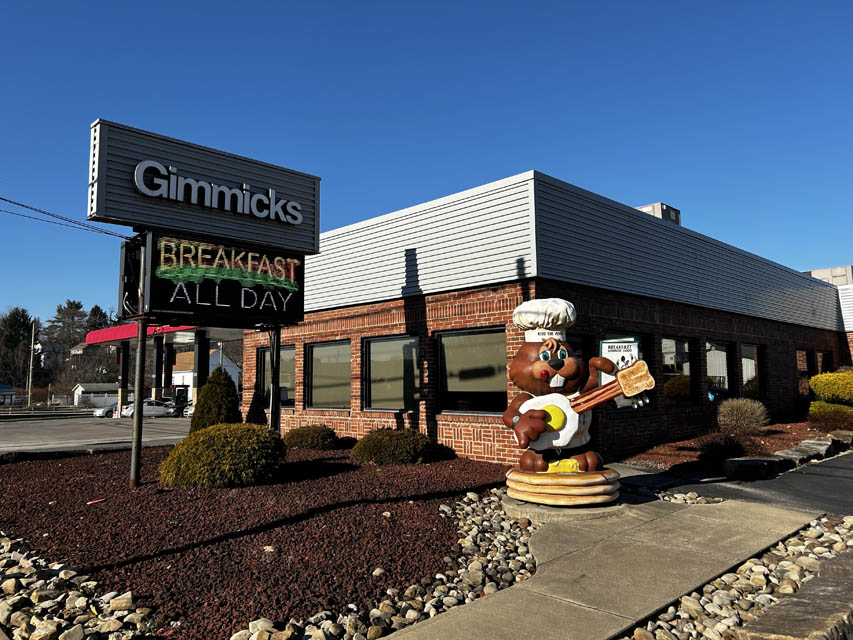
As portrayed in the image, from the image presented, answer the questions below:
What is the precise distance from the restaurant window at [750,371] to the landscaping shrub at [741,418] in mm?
3015

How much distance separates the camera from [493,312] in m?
11.0

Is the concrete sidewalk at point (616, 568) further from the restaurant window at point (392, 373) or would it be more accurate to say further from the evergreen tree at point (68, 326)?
the evergreen tree at point (68, 326)

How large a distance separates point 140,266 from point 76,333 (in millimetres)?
98166

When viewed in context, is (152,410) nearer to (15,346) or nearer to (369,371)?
(369,371)

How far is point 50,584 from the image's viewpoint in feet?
16.4

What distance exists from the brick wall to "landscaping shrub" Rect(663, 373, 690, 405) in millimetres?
274

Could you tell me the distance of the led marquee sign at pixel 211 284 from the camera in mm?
9102

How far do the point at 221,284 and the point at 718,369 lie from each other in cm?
1471

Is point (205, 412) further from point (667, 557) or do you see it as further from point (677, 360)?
point (677, 360)

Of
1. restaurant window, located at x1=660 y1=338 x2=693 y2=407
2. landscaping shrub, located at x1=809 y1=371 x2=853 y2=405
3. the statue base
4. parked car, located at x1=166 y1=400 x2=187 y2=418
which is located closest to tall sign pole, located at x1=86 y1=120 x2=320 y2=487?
the statue base

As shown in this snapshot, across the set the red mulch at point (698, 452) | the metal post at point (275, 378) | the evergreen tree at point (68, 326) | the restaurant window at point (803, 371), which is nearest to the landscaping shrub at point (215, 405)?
the metal post at point (275, 378)

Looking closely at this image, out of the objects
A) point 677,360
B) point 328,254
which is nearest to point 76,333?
point 328,254

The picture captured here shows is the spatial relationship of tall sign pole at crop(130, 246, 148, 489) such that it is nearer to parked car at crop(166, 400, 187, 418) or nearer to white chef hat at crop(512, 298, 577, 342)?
white chef hat at crop(512, 298, 577, 342)

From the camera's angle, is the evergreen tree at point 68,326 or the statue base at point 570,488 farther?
the evergreen tree at point 68,326
